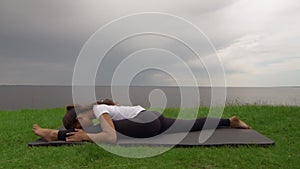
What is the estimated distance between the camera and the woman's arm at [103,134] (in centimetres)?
345

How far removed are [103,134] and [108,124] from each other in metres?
0.14

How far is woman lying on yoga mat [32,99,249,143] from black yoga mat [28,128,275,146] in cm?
11

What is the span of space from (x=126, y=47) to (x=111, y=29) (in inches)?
11.8

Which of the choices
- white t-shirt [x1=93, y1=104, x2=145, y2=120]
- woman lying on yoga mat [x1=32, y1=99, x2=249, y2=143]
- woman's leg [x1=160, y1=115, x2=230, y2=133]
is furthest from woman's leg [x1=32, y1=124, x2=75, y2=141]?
woman's leg [x1=160, y1=115, x2=230, y2=133]

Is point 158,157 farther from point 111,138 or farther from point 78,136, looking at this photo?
point 78,136

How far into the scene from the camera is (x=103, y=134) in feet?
11.4

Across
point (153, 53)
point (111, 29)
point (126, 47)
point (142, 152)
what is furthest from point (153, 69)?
point (142, 152)

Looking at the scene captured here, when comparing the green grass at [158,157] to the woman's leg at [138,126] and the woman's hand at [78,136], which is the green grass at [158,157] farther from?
the woman's leg at [138,126]

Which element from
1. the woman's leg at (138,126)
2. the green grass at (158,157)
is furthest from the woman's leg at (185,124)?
the green grass at (158,157)

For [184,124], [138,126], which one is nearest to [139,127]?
[138,126]

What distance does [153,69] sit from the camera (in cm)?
379

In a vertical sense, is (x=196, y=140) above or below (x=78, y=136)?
below

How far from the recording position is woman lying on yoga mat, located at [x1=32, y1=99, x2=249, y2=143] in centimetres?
353

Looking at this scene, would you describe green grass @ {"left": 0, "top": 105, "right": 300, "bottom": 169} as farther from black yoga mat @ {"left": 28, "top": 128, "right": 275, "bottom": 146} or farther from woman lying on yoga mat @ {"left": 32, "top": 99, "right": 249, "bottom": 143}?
woman lying on yoga mat @ {"left": 32, "top": 99, "right": 249, "bottom": 143}
